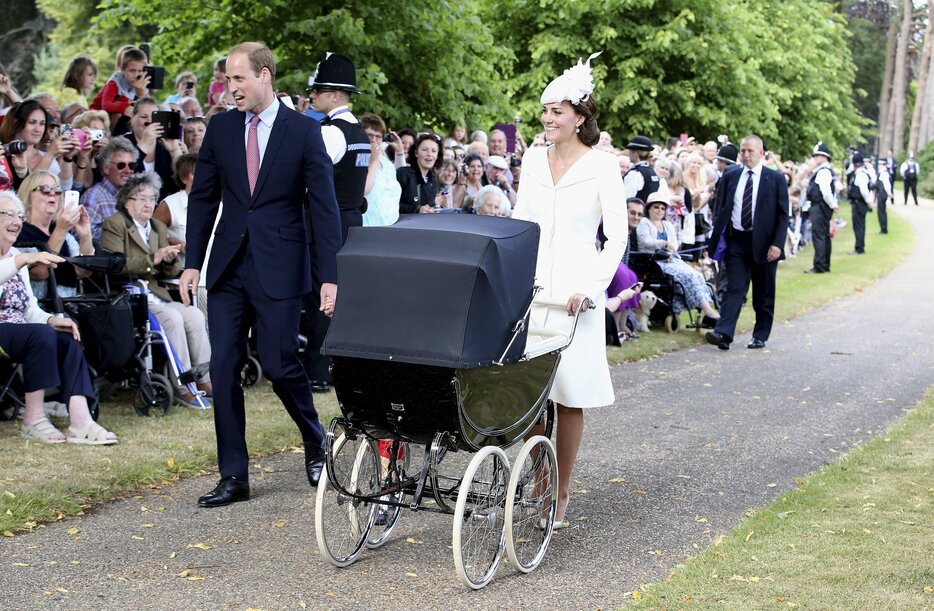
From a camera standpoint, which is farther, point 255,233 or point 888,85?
point 888,85

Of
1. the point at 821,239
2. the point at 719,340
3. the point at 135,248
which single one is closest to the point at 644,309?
the point at 719,340

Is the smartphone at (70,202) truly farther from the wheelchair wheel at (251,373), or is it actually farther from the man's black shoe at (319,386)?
the man's black shoe at (319,386)

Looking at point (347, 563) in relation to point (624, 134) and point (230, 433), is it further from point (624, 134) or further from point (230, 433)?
point (624, 134)

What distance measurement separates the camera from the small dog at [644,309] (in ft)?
47.2

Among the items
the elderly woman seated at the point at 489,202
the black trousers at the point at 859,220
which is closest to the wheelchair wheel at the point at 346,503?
the elderly woman seated at the point at 489,202

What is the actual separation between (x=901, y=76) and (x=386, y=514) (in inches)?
2754

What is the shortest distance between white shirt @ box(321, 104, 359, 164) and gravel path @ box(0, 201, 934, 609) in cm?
238

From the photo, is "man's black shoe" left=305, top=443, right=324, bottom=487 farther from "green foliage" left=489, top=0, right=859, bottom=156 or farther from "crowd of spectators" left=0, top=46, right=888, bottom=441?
"green foliage" left=489, top=0, right=859, bottom=156

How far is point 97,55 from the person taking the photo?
36562 millimetres

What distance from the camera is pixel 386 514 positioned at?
6207mm

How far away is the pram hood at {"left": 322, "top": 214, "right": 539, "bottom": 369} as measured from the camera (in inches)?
205

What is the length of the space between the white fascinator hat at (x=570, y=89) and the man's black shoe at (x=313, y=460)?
2.36 m

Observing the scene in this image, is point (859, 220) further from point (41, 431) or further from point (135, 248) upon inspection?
point (41, 431)

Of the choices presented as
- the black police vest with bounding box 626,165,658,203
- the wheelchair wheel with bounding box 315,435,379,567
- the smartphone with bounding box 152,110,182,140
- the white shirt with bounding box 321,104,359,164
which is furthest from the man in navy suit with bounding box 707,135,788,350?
the wheelchair wheel with bounding box 315,435,379,567
